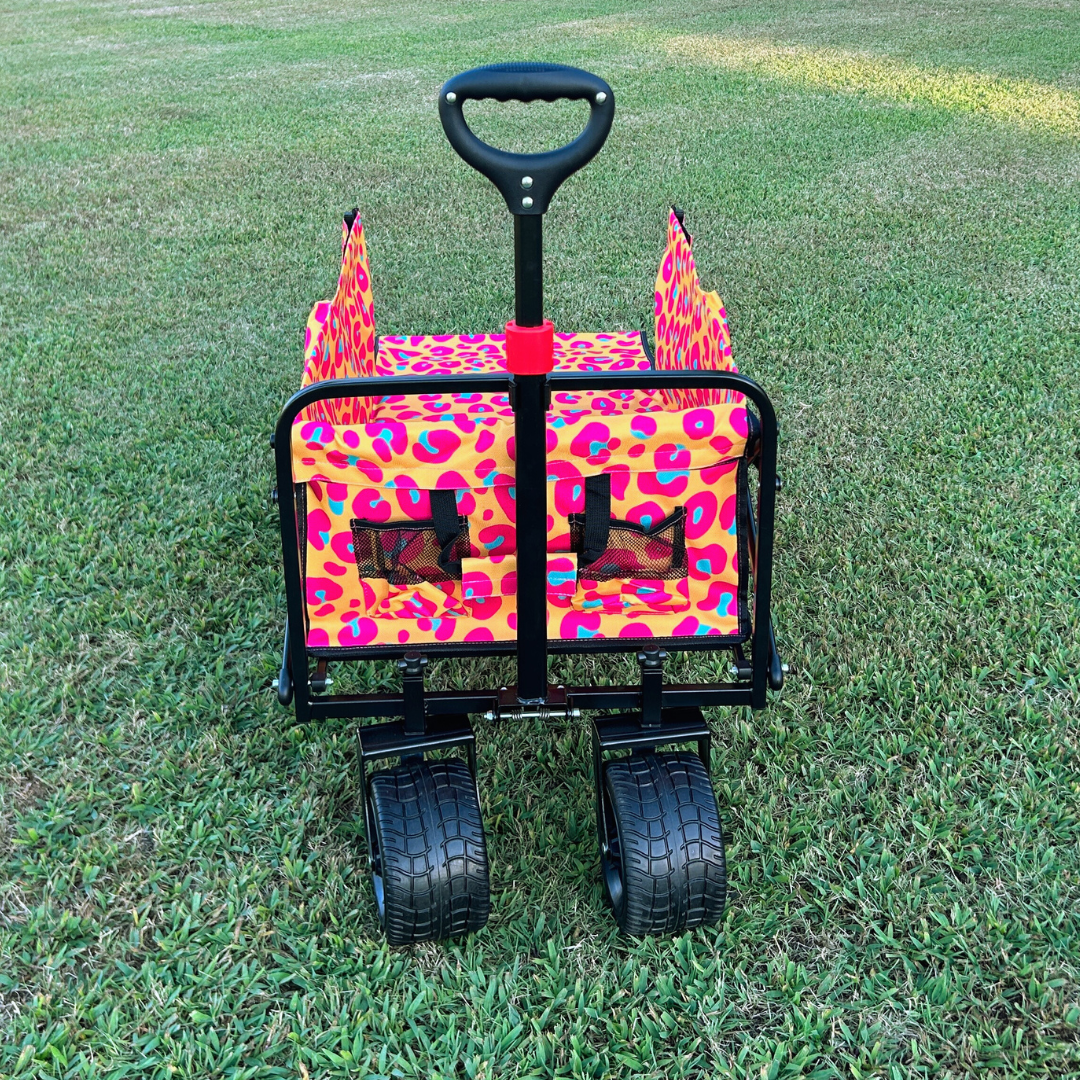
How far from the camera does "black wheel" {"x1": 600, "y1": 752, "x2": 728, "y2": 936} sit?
2143 mm

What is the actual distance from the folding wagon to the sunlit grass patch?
826 cm

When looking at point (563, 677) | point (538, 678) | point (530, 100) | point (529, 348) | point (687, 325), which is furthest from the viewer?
point (687, 325)

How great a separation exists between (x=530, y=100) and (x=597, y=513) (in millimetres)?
780

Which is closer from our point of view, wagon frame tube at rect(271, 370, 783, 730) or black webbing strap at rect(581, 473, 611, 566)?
wagon frame tube at rect(271, 370, 783, 730)

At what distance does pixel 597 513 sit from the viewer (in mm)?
2219

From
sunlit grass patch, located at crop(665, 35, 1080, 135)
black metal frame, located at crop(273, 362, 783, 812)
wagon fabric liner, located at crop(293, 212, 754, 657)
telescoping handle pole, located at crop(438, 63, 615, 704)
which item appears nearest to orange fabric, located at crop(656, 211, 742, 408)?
wagon fabric liner, located at crop(293, 212, 754, 657)

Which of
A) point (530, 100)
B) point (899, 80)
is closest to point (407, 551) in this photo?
point (530, 100)

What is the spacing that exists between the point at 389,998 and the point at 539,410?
1141 mm

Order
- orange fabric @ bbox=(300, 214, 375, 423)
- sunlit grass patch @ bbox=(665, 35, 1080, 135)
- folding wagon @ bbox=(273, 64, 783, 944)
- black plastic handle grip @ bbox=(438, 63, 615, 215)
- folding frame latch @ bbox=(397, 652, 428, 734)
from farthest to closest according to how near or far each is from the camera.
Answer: sunlit grass patch @ bbox=(665, 35, 1080, 135) → orange fabric @ bbox=(300, 214, 375, 423) → folding frame latch @ bbox=(397, 652, 428, 734) → folding wagon @ bbox=(273, 64, 783, 944) → black plastic handle grip @ bbox=(438, 63, 615, 215)

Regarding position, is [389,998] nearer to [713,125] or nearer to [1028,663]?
[1028,663]

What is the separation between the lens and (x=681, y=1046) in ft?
6.74

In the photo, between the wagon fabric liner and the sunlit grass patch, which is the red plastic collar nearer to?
the wagon fabric liner

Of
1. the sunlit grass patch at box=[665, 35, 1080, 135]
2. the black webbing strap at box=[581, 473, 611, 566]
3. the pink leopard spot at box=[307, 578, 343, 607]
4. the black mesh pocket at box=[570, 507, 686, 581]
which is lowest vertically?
the pink leopard spot at box=[307, 578, 343, 607]

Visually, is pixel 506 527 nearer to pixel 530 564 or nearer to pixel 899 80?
pixel 530 564
